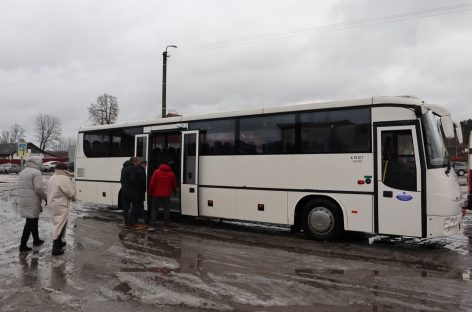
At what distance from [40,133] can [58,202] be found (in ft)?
366

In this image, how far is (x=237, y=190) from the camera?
423 inches

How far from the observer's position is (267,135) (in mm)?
10320

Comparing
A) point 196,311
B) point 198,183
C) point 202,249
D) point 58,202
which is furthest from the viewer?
Answer: point 198,183

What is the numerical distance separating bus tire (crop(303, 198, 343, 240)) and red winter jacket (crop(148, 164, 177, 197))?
373 centimetres

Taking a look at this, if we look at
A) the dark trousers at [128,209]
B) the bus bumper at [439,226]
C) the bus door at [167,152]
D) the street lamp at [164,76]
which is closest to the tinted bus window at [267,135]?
the bus door at [167,152]

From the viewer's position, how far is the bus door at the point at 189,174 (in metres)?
11.6

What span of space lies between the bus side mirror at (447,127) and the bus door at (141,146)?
26.6 ft

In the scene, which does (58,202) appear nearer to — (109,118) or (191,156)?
(191,156)

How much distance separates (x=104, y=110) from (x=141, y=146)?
53.7m

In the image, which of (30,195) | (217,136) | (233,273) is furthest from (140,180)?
(233,273)

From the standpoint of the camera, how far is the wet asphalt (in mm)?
5422

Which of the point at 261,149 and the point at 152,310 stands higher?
the point at 261,149

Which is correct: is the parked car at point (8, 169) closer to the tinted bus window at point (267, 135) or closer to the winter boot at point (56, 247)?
the tinted bus window at point (267, 135)

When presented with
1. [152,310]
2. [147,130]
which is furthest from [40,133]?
[152,310]
